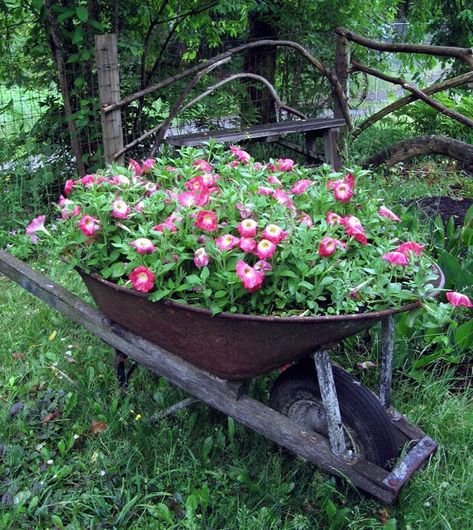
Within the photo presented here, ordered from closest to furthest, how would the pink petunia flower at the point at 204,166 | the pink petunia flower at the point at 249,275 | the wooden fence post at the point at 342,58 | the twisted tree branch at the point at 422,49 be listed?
the pink petunia flower at the point at 249,275
the pink petunia flower at the point at 204,166
the twisted tree branch at the point at 422,49
the wooden fence post at the point at 342,58

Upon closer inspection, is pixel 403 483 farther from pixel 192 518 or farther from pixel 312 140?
pixel 312 140

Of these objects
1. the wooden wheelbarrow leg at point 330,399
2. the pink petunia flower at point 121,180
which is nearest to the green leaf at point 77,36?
the pink petunia flower at point 121,180

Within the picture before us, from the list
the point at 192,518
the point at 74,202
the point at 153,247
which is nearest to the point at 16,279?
the point at 74,202

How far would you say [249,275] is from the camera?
1.73m

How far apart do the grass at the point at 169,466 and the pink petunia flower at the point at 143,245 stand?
45 centimetres

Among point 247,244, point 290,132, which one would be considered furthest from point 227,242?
point 290,132

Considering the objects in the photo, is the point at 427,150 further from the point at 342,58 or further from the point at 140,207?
the point at 140,207

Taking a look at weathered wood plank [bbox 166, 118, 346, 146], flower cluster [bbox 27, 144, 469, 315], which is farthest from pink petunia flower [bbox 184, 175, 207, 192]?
weathered wood plank [bbox 166, 118, 346, 146]

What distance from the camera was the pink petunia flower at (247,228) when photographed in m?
1.83

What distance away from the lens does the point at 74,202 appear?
7.35ft

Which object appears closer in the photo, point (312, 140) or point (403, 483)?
point (403, 483)

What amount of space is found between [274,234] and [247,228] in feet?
0.29

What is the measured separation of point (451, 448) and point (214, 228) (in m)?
1.28

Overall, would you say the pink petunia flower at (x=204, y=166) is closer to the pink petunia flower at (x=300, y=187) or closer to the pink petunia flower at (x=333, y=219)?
the pink petunia flower at (x=300, y=187)
